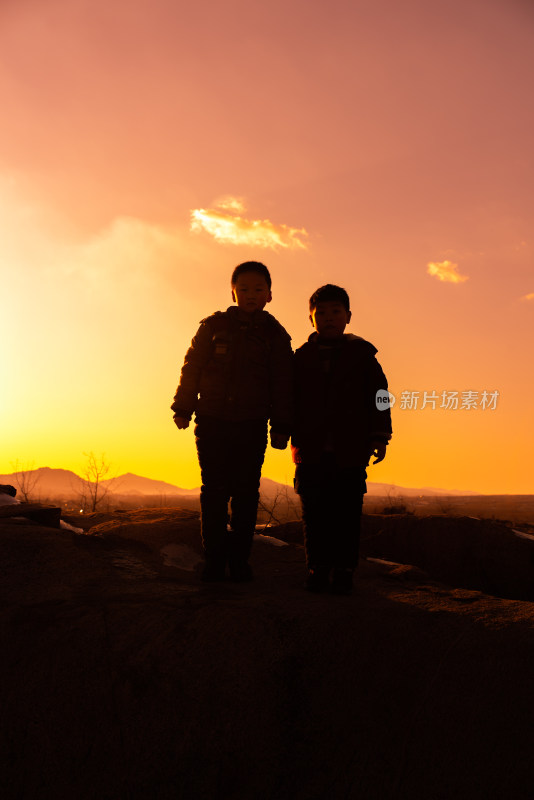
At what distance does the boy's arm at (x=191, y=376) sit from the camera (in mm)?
2973

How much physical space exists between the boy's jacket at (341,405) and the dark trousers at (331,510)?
6cm

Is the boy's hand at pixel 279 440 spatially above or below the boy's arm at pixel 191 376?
below

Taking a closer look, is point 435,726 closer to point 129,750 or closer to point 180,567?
point 129,750

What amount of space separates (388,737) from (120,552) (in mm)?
1976

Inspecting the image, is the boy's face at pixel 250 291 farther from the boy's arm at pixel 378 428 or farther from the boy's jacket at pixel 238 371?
the boy's arm at pixel 378 428

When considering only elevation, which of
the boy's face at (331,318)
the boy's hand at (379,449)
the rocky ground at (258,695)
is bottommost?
the rocky ground at (258,695)

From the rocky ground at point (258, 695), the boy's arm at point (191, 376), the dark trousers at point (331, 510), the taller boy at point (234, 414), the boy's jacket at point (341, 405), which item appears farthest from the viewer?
the boy's arm at point (191, 376)

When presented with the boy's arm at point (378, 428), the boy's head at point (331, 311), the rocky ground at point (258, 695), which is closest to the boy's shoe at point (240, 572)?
the rocky ground at point (258, 695)

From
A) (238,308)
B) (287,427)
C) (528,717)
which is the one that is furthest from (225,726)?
(238,308)

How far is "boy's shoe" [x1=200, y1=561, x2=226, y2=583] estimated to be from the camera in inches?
107

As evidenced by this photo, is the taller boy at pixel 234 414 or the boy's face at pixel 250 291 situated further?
the boy's face at pixel 250 291

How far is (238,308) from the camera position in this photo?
3109mm

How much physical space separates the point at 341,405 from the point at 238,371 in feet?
2.03

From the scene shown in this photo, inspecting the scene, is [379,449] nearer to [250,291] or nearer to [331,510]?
[331,510]
